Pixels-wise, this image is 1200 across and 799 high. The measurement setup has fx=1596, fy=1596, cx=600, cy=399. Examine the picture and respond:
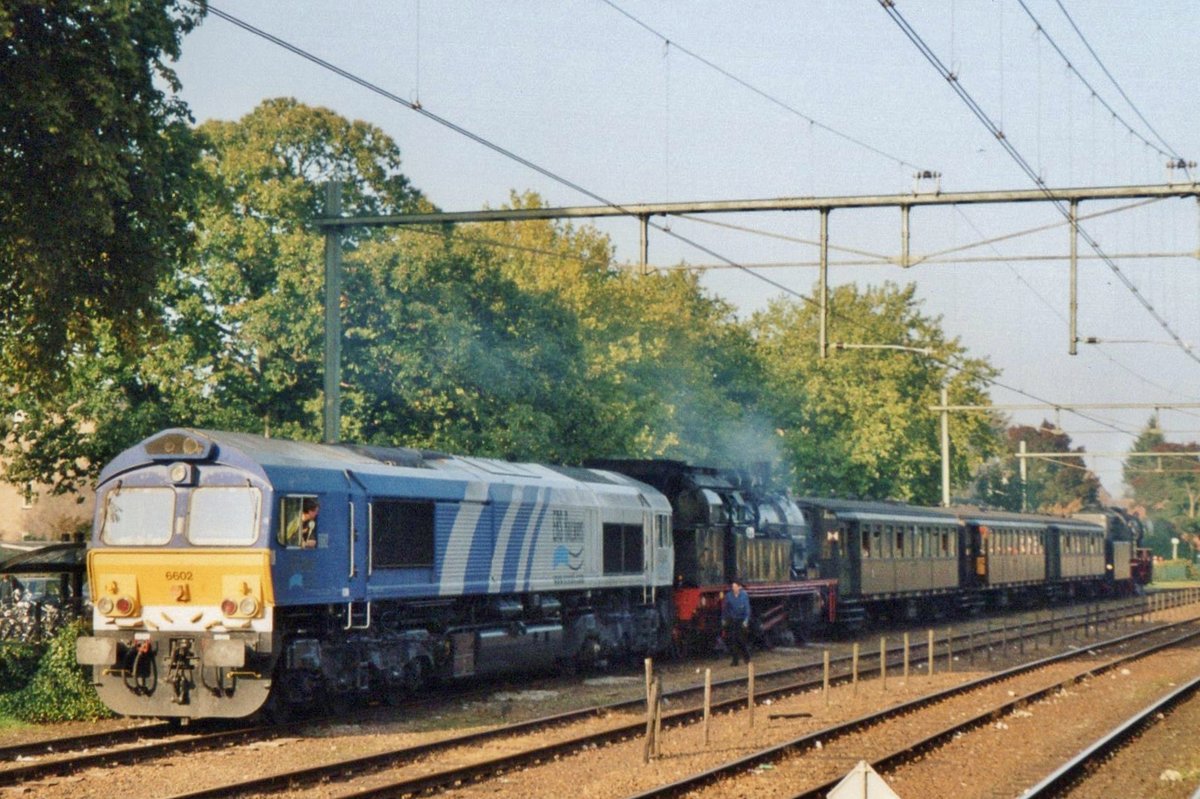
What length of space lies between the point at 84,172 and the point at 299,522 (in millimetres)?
6228

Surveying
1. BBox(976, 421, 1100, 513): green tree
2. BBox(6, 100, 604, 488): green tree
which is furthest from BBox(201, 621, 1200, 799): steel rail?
BBox(976, 421, 1100, 513): green tree

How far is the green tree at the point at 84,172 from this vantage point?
22016 mm

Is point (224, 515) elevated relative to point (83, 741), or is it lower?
elevated

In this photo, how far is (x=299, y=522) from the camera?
20.3 m

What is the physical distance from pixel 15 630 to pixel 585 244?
45.9 metres

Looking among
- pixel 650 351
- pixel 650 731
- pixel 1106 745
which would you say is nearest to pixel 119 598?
pixel 650 731

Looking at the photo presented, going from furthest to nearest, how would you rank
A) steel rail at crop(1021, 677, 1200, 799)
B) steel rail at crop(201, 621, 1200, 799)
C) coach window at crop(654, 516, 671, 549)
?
coach window at crop(654, 516, 671, 549) < steel rail at crop(1021, 677, 1200, 799) < steel rail at crop(201, 621, 1200, 799)

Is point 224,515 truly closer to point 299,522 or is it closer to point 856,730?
point 299,522

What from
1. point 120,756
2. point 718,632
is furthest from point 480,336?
point 120,756

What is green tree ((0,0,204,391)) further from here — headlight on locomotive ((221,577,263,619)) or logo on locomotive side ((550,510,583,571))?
logo on locomotive side ((550,510,583,571))

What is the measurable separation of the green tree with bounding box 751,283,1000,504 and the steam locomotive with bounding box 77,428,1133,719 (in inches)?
1341

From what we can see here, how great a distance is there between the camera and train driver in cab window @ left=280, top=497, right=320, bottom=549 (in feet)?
65.9

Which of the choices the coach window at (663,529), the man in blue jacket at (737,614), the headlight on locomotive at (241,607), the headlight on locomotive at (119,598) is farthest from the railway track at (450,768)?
the coach window at (663,529)

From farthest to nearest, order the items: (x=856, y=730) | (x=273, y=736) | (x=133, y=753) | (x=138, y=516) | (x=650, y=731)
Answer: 1. (x=856, y=730)
2. (x=138, y=516)
3. (x=273, y=736)
4. (x=650, y=731)
5. (x=133, y=753)
